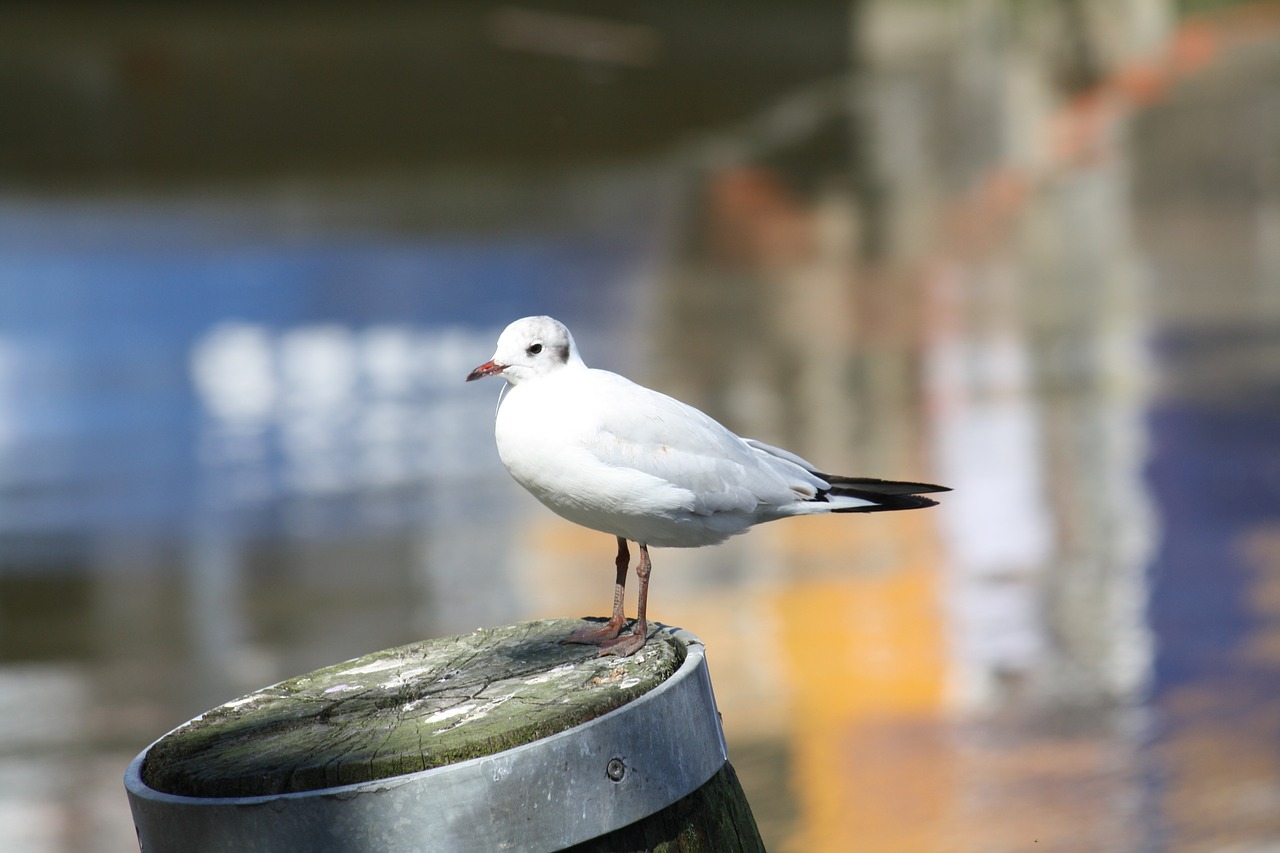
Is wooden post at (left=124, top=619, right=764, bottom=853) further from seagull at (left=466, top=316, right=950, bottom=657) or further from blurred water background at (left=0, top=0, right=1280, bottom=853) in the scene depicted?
blurred water background at (left=0, top=0, right=1280, bottom=853)

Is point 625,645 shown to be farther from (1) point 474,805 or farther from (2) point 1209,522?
(2) point 1209,522

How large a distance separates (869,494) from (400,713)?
0.81 meters

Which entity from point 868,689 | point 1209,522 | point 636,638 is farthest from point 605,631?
point 1209,522

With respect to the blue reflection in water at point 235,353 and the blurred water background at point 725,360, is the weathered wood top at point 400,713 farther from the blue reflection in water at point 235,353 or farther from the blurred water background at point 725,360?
the blue reflection in water at point 235,353

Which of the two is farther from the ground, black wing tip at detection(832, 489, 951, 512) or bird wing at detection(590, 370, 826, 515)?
bird wing at detection(590, 370, 826, 515)

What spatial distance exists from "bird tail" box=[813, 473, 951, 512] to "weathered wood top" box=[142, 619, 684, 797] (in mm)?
358

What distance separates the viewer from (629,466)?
225 cm

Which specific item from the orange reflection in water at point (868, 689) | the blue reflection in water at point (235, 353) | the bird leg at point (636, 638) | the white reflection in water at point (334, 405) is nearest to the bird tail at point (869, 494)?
the bird leg at point (636, 638)

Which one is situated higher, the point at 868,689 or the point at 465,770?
the point at 465,770

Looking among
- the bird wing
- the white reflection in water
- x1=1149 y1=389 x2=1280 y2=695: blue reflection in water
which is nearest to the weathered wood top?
the bird wing

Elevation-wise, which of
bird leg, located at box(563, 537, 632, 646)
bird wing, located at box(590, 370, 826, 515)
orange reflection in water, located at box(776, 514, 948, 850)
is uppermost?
bird wing, located at box(590, 370, 826, 515)

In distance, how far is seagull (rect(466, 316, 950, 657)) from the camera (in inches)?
87.9

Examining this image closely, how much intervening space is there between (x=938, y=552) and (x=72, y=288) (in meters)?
7.62

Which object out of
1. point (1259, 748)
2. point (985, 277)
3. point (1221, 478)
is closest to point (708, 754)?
point (1259, 748)
